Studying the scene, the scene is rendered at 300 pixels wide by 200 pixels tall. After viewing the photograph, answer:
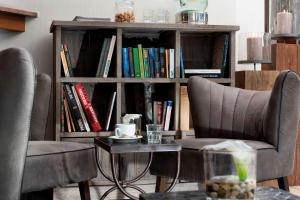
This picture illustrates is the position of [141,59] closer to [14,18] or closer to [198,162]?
[14,18]

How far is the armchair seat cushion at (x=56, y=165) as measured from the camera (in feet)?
6.14

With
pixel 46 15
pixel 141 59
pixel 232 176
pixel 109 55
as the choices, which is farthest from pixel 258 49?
pixel 232 176

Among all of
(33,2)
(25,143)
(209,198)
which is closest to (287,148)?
(209,198)

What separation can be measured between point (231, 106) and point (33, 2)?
161 centimetres

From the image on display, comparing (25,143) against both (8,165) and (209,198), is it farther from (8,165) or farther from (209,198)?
(209,198)

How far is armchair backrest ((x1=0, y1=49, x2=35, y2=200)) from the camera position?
1331 mm

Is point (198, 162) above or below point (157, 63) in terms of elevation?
below

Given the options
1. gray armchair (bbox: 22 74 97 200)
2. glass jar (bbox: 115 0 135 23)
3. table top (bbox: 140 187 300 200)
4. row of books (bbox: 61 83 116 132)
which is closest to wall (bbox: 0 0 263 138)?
glass jar (bbox: 115 0 135 23)

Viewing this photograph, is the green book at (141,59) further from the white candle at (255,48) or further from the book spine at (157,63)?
the white candle at (255,48)

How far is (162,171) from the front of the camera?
2314 millimetres

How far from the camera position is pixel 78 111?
118 inches

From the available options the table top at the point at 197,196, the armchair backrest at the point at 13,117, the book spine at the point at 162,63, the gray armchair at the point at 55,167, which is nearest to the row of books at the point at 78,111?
the book spine at the point at 162,63

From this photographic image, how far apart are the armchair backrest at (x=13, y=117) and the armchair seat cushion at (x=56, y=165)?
0.51 meters

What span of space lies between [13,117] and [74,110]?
1.66m
